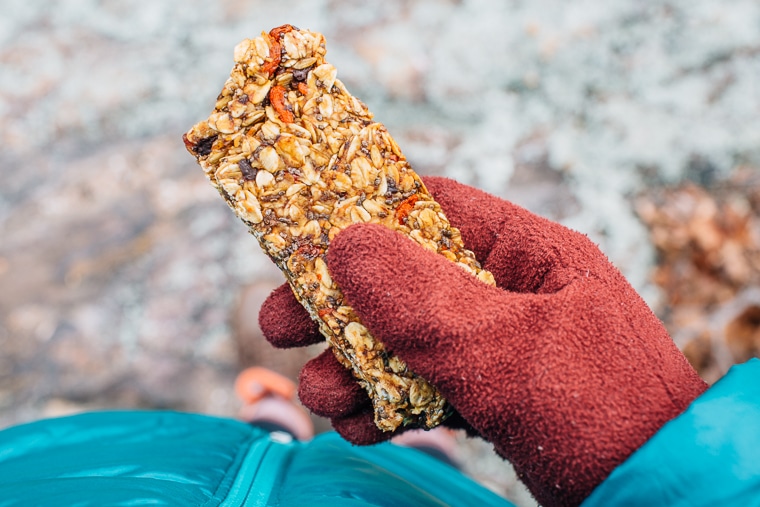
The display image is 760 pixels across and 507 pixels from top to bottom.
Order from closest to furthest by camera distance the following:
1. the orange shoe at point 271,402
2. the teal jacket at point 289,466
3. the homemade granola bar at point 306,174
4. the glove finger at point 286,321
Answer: the teal jacket at point 289,466, the homemade granola bar at point 306,174, the glove finger at point 286,321, the orange shoe at point 271,402

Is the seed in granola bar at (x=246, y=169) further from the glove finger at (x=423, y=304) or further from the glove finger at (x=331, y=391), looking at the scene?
the glove finger at (x=331, y=391)

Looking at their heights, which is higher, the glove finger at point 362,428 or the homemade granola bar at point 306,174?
the homemade granola bar at point 306,174

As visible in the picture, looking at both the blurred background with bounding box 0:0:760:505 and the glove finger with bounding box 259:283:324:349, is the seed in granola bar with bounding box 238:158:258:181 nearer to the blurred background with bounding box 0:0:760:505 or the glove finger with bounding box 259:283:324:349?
the glove finger with bounding box 259:283:324:349

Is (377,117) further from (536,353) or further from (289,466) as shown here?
(536,353)

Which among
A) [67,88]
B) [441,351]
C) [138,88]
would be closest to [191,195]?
[138,88]

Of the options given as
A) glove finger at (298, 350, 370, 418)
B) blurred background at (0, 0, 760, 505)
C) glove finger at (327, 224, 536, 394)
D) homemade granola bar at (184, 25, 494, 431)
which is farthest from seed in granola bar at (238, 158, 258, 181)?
blurred background at (0, 0, 760, 505)

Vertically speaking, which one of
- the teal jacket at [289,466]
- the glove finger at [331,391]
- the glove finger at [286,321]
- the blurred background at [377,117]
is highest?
the blurred background at [377,117]

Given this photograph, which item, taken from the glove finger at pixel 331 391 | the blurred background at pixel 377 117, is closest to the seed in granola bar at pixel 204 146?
the glove finger at pixel 331 391

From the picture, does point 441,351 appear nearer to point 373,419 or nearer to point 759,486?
point 373,419
